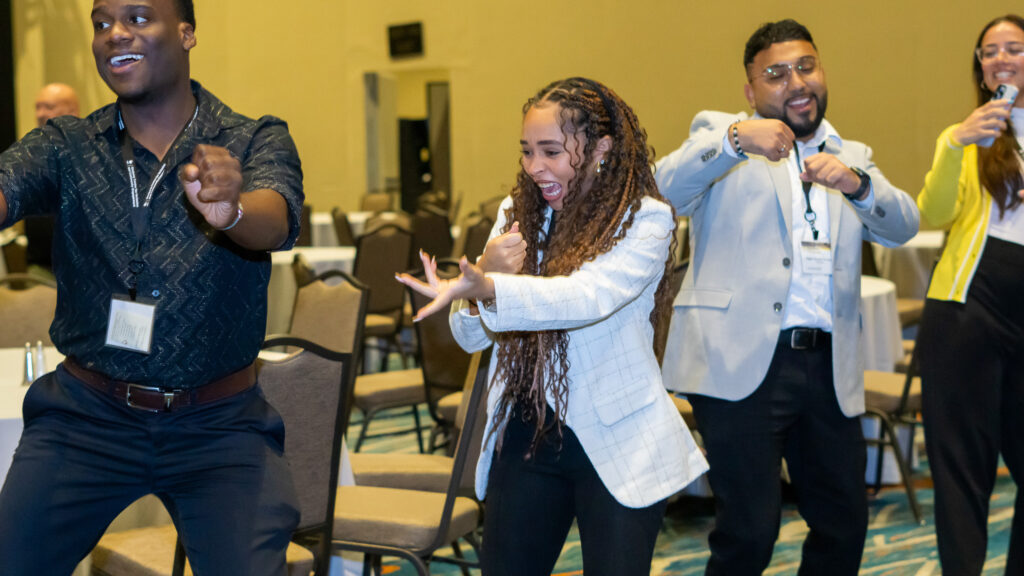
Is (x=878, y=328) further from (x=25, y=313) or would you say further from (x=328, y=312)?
(x=25, y=313)

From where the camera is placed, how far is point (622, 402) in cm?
200

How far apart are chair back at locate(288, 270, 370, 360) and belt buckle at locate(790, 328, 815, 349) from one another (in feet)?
5.95

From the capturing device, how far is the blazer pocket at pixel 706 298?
2.62 meters

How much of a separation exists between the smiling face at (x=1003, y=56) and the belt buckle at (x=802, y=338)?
872mm

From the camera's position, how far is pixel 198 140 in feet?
6.47

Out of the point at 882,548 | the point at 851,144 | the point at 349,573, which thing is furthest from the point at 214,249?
the point at 882,548

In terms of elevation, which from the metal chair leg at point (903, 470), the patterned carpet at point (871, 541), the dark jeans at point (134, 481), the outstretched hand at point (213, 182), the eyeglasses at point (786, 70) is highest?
the eyeglasses at point (786, 70)

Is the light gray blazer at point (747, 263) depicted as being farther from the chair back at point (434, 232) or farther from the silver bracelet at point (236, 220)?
the chair back at point (434, 232)

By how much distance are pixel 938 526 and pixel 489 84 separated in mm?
10666

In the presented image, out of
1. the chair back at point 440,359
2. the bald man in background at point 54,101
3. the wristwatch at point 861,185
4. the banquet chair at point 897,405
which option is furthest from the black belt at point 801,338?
the bald man in background at point 54,101

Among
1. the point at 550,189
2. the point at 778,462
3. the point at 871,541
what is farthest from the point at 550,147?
the point at 871,541

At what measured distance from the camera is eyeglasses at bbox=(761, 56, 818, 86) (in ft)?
8.32

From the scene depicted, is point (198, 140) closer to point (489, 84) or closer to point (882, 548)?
point (882, 548)

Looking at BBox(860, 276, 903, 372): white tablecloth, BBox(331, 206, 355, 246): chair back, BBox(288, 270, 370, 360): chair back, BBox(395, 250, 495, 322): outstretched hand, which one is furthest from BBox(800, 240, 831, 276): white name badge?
BBox(331, 206, 355, 246): chair back
